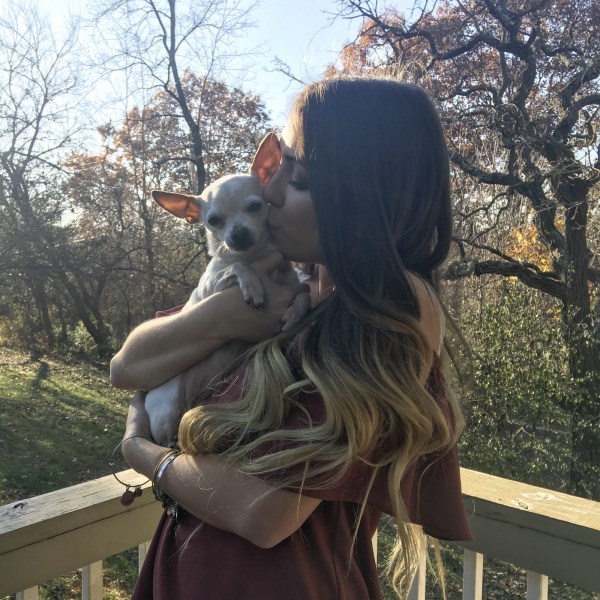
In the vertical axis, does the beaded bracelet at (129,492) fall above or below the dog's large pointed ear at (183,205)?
below

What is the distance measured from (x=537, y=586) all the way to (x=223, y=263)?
1309 mm

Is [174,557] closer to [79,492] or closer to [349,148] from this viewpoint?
[79,492]

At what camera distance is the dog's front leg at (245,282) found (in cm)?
154

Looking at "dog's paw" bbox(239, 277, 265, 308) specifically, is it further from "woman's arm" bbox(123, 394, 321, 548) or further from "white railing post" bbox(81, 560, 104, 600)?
"white railing post" bbox(81, 560, 104, 600)

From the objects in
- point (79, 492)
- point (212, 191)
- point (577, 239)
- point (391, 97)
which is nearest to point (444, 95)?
point (577, 239)

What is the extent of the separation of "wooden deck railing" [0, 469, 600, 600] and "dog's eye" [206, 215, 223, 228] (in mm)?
911

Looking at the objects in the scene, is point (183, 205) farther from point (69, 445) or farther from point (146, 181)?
point (146, 181)

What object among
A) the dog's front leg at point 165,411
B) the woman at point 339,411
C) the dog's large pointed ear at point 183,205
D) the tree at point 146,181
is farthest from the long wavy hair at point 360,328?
the tree at point 146,181

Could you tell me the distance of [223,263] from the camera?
194 cm

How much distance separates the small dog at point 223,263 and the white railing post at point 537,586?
85 cm

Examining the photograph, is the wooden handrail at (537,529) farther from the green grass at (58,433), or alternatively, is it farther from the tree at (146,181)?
the tree at (146,181)

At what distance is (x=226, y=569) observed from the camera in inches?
40.4

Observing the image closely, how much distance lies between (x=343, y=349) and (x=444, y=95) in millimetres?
5956

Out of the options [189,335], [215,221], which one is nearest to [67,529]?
[189,335]
